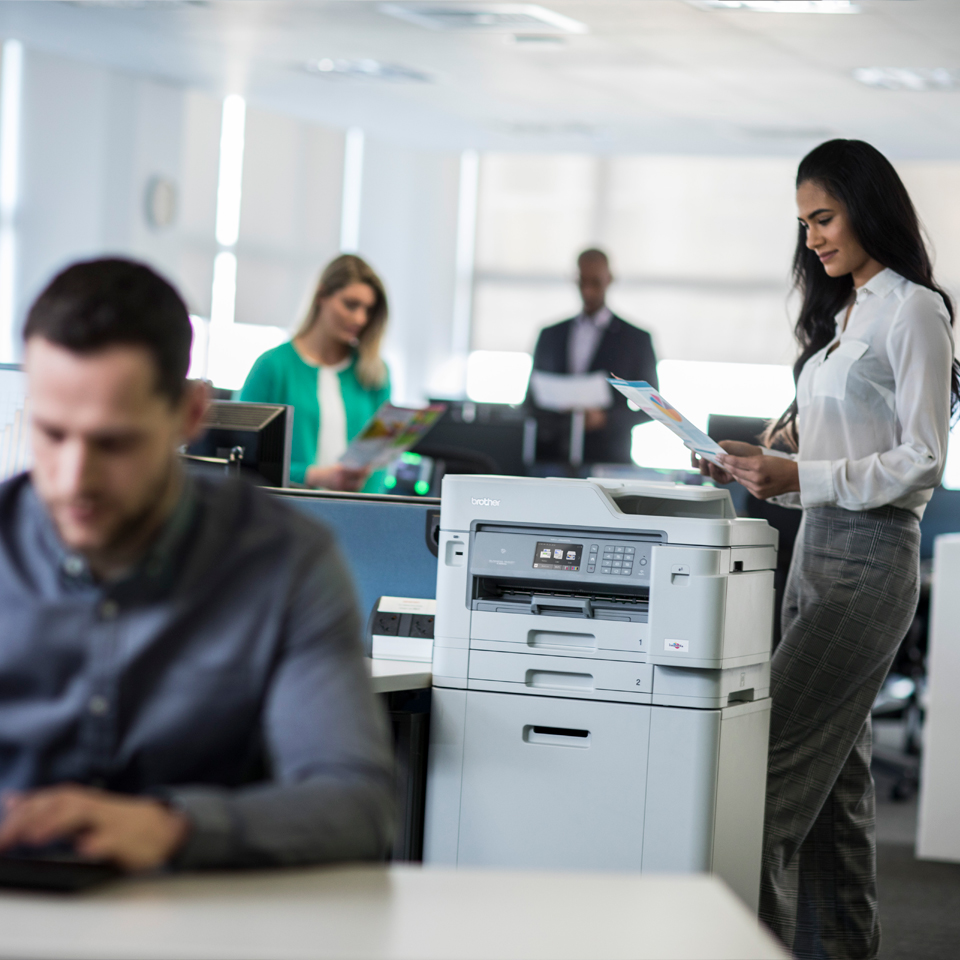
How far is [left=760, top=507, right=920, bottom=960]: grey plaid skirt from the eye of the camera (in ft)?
8.37

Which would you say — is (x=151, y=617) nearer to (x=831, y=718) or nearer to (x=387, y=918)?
(x=387, y=918)

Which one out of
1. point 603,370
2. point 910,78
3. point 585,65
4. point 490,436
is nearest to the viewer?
point 490,436

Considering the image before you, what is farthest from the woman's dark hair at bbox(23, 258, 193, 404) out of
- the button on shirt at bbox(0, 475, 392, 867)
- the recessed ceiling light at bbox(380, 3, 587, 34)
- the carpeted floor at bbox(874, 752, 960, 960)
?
the recessed ceiling light at bbox(380, 3, 587, 34)

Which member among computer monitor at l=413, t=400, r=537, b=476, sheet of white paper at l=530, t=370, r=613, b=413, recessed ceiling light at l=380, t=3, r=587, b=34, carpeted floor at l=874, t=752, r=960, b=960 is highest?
recessed ceiling light at l=380, t=3, r=587, b=34

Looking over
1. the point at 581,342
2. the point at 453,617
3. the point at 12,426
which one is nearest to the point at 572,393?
the point at 581,342

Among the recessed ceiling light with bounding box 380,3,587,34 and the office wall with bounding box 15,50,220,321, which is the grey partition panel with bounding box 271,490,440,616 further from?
the office wall with bounding box 15,50,220,321

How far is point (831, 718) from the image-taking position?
2.62m

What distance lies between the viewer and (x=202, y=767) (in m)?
1.24

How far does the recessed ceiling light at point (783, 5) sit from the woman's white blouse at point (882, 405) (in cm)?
321

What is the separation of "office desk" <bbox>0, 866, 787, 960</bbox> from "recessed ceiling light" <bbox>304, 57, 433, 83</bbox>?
6407 millimetres

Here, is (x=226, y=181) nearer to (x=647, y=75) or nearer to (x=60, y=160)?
(x=60, y=160)

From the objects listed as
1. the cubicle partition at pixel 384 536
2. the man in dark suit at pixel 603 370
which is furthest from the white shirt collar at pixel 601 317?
the cubicle partition at pixel 384 536

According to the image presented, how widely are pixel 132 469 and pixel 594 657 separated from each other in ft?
4.47

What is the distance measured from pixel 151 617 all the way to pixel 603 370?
5915mm
